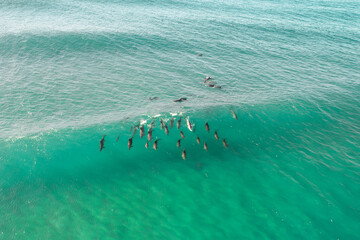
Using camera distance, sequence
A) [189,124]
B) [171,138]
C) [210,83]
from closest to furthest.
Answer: [171,138] → [189,124] → [210,83]

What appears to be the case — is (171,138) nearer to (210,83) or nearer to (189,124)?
(189,124)

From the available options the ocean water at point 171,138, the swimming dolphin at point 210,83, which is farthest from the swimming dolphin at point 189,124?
the swimming dolphin at point 210,83

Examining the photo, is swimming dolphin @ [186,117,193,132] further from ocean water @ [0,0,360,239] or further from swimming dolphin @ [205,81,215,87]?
swimming dolphin @ [205,81,215,87]

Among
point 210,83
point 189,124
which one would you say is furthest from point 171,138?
point 210,83

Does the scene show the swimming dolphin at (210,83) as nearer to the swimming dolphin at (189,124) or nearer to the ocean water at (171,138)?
the ocean water at (171,138)

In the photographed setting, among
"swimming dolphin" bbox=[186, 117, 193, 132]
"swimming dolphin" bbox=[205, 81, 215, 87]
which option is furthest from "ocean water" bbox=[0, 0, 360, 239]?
Answer: "swimming dolphin" bbox=[205, 81, 215, 87]

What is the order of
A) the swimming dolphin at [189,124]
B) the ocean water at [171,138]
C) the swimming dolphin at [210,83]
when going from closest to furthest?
the ocean water at [171,138] < the swimming dolphin at [189,124] < the swimming dolphin at [210,83]

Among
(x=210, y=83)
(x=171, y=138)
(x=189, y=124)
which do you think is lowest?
(x=171, y=138)

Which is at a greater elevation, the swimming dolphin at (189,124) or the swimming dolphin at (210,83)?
the swimming dolphin at (210,83)

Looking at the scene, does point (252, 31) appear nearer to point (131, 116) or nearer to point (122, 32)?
point (122, 32)
